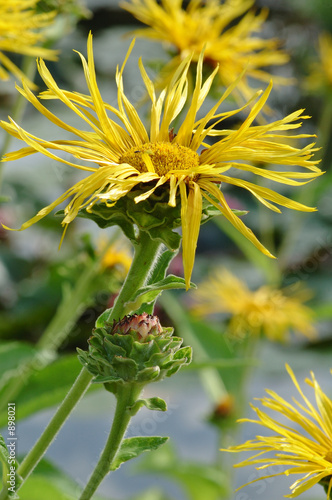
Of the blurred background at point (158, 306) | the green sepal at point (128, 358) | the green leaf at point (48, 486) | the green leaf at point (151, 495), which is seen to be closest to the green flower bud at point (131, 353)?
the green sepal at point (128, 358)

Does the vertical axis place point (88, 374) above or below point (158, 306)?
below

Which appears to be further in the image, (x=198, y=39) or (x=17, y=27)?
(x=198, y=39)

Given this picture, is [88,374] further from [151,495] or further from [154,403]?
[151,495]

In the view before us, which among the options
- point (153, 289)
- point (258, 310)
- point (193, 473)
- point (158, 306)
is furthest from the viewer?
point (158, 306)

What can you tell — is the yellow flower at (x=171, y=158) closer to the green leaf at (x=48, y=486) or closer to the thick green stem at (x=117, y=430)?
the thick green stem at (x=117, y=430)

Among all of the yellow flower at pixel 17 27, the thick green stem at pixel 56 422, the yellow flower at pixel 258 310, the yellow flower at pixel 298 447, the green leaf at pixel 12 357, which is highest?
the yellow flower at pixel 258 310

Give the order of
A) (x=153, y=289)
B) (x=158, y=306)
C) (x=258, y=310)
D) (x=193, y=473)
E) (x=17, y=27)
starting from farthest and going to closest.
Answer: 1. (x=158, y=306)
2. (x=258, y=310)
3. (x=193, y=473)
4. (x=17, y=27)
5. (x=153, y=289)

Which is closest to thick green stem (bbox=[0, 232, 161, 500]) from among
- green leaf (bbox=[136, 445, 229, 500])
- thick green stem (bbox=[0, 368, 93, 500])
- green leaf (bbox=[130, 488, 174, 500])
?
thick green stem (bbox=[0, 368, 93, 500])

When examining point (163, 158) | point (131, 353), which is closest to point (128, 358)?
point (131, 353)
